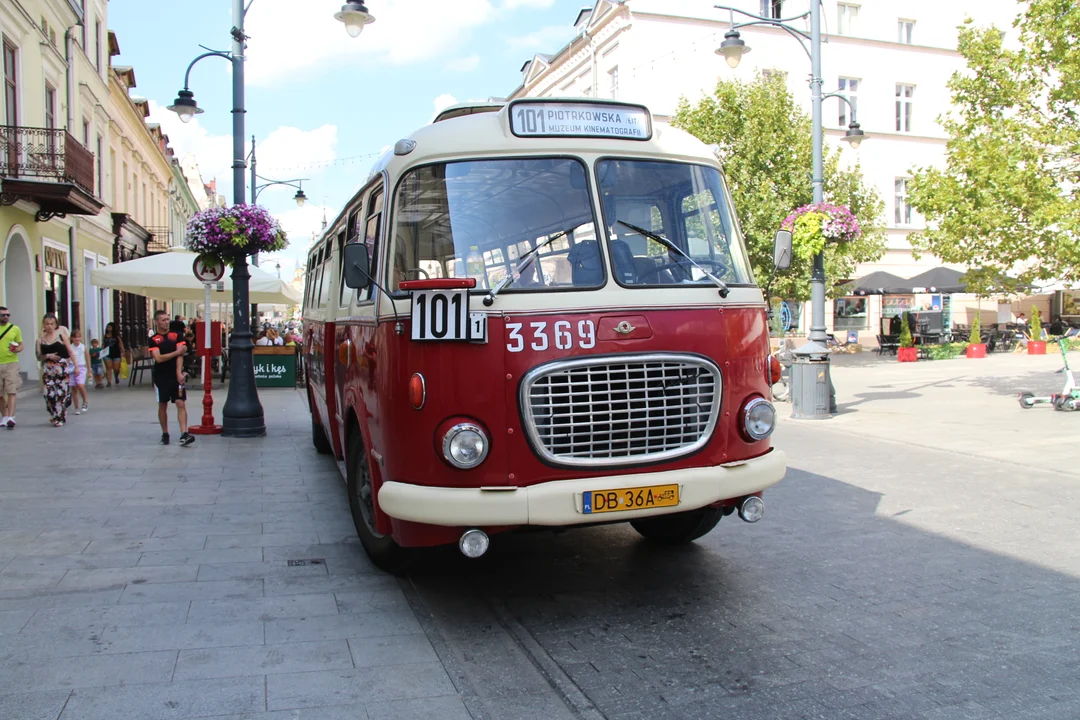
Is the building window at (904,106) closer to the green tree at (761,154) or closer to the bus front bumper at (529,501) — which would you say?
the green tree at (761,154)

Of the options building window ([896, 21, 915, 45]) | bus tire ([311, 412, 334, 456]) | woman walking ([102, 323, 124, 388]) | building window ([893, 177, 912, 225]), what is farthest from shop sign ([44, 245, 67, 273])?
building window ([896, 21, 915, 45])

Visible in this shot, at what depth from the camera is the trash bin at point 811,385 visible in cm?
1386

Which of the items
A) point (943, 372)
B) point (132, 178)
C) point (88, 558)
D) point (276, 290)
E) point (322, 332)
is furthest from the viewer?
point (132, 178)

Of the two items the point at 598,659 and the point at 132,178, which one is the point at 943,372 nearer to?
the point at 598,659

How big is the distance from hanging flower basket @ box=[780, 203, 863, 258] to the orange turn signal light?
32.7ft

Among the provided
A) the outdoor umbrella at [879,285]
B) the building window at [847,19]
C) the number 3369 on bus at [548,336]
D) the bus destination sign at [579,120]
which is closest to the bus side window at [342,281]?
the bus destination sign at [579,120]

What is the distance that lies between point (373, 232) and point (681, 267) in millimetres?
1957

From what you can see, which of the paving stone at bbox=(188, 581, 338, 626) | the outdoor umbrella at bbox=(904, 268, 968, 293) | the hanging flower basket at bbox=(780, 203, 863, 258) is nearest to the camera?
the paving stone at bbox=(188, 581, 338, 626)

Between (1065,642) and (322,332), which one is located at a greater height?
(322,332)

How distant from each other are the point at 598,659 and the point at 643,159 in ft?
9.36

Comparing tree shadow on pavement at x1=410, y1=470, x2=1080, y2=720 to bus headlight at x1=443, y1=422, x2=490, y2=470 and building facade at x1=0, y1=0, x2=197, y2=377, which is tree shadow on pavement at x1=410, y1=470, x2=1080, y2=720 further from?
building facade at x1=0, y1=0, x2=197, y2=377

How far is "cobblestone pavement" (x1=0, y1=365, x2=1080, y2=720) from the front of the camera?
387cm

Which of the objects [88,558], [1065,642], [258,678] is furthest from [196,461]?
[1065,642]

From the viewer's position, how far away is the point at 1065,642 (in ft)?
14.7
